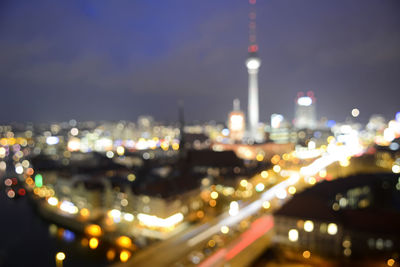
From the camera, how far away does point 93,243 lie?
604 cm

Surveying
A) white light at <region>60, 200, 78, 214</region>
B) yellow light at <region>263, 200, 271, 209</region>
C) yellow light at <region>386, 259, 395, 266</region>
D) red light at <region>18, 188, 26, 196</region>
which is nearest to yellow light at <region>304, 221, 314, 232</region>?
yellow light at <region>386, 259, 395, 266</region>

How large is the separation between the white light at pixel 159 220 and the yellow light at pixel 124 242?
456mm

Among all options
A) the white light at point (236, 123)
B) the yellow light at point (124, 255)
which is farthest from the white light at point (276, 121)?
the yellow light at point (124, 255)

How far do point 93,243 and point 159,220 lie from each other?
1650mm

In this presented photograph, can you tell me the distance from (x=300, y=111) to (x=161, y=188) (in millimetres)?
31491

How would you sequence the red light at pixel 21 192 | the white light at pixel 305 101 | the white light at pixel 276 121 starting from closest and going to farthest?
the red light at pixel 21 192 → the white light at pixel 276 121 → the white light at pixel 305 101

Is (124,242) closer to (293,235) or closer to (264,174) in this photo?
(293,235)

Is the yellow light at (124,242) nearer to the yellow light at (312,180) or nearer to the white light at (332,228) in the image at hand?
the white light at (332,228)

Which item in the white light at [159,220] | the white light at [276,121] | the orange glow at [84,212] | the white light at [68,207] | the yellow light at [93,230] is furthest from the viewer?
the white light at [276,121]

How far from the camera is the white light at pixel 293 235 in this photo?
4207 millimetres

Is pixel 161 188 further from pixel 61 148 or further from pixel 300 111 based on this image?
pixel 300 111

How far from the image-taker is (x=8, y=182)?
11.5m

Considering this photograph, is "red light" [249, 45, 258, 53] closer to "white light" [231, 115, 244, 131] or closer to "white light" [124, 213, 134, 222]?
"white light" [231, 115, 244, 131]

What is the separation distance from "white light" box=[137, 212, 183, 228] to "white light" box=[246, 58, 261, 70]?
56.2ft
